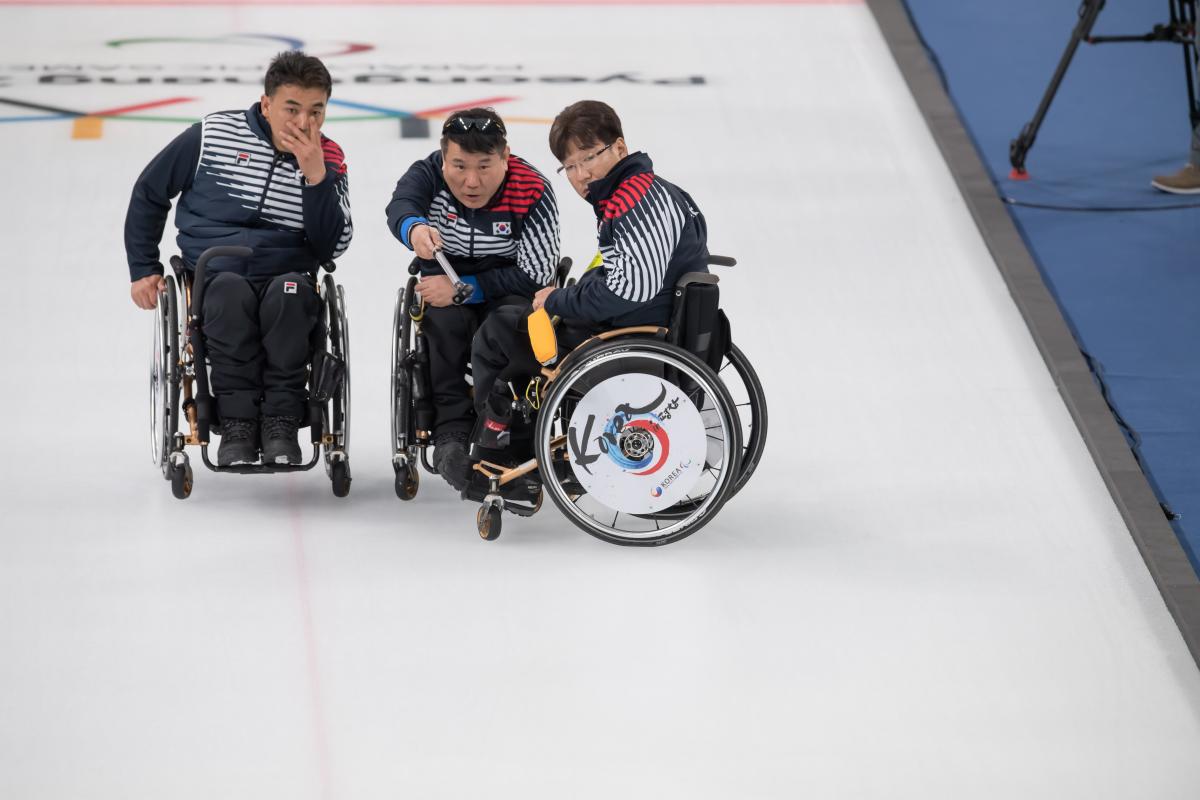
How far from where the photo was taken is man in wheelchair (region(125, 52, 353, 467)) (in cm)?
371

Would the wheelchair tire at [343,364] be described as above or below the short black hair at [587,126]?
below

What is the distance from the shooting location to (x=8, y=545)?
3.73 m

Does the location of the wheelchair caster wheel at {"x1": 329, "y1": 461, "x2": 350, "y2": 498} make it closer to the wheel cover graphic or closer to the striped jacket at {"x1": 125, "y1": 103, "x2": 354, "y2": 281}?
the striped jacket at {"x1": 125, "y1": 103, "x2": 354, "y2": 281}

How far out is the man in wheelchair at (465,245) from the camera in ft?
12.3

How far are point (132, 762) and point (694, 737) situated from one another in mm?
1006

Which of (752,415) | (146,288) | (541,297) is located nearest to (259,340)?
(146,288)

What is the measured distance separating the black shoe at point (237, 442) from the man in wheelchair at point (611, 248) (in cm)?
51

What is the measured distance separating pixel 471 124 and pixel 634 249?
1.54 feet

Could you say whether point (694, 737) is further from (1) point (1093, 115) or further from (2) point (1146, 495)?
(1) point (1093, 115)

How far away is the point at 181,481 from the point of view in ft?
12.8

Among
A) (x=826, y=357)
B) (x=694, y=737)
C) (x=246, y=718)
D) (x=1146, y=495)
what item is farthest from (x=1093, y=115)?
(x=246, y=718)

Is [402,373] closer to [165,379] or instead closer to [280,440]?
[280,440]

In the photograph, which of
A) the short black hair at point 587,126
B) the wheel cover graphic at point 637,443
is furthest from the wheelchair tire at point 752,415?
the short black hair at point 587,126

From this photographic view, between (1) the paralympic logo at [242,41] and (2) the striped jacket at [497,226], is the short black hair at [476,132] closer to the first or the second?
(2) the striped jacket at [497,226]
